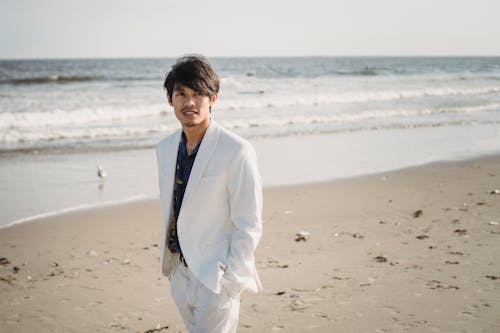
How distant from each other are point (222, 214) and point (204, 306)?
0.42 m

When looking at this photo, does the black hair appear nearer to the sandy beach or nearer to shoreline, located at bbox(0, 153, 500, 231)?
the sandy beach

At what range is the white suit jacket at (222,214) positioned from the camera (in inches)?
93.4

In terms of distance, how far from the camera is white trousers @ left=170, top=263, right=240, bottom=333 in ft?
8.00

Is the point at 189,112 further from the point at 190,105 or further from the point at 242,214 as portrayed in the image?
the point at 242,214

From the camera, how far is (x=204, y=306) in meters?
2.44

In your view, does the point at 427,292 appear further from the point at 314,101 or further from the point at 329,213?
the point at 314,101

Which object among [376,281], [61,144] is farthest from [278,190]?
[61,144]

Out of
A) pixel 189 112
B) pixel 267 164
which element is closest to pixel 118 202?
pixel 267 164

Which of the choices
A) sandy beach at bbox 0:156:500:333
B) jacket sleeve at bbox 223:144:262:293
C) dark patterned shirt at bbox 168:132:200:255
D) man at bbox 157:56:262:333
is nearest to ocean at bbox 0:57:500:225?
sandy beach at bbox 0:156:500:333

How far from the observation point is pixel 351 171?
10016mm

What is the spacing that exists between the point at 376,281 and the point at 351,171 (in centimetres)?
541

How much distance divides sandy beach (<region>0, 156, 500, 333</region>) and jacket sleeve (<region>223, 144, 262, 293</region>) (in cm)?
174

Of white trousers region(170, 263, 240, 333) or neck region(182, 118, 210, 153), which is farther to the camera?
neck region(182, 118, 210, 153)

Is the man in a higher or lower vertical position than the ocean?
higher
